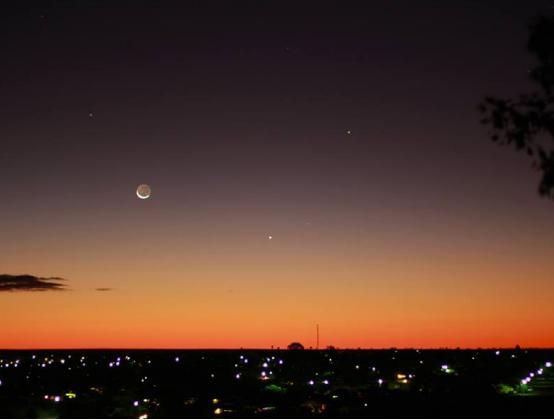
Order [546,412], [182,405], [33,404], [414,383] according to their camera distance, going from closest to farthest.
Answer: [546,412] < [33,404] < [182,405] < [414,383]

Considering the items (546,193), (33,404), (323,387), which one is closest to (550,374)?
(323,387)

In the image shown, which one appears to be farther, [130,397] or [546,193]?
[130,397]

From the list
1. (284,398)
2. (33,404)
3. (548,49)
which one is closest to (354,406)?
(284,398)

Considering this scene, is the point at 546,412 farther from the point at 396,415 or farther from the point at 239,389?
the point at 239,389

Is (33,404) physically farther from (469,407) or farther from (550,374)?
(550,374)

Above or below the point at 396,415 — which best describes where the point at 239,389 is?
above

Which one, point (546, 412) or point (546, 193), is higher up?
point (546, 193)

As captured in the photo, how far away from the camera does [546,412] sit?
33.8 meters

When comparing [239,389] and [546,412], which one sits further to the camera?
[239,389]

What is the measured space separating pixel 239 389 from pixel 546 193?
230ft

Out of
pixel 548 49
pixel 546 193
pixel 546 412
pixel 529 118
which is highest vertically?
pixel 548 49

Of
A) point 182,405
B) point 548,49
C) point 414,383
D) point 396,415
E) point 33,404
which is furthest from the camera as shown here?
point 414,383

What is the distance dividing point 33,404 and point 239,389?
1294 inches

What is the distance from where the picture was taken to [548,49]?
10258mm
